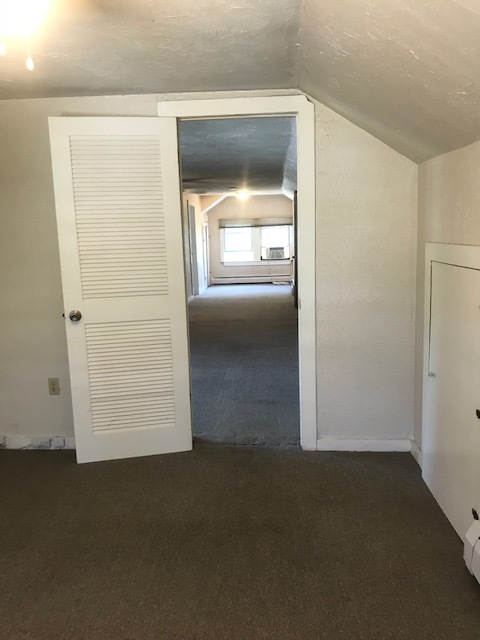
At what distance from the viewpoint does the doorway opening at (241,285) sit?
3.56 metres

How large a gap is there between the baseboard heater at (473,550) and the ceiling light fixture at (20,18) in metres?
2.31

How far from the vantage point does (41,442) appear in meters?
3.18

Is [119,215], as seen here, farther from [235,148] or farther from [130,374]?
[235,148]

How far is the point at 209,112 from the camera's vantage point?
2.80 m

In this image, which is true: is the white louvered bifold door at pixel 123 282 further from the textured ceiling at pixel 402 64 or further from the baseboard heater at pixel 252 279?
the baseboard heater at pixel 252 279

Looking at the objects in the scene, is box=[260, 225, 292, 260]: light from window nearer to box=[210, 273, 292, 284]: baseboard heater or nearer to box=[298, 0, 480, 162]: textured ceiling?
box=[210, 273, 292, 284]: baseboard heater

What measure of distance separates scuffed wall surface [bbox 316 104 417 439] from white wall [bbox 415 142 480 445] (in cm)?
9

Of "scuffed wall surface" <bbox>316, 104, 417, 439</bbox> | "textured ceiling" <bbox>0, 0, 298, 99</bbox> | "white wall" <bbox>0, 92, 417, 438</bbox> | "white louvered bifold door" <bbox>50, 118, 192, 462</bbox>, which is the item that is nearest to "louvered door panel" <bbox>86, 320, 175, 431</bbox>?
"white louvered bifold door" <bbox>50, 118, 192, 462</bbox>

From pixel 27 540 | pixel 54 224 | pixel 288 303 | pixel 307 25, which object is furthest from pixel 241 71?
pixel 288 303

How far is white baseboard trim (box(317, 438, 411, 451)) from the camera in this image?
9.79ft

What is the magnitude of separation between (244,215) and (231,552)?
11.3 meters

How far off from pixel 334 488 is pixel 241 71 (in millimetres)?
2098

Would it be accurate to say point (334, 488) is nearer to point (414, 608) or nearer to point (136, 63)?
point (414, 608)

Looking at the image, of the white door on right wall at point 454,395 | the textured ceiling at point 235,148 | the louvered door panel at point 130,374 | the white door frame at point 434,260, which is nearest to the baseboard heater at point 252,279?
the textured ceiling at point 235,148
